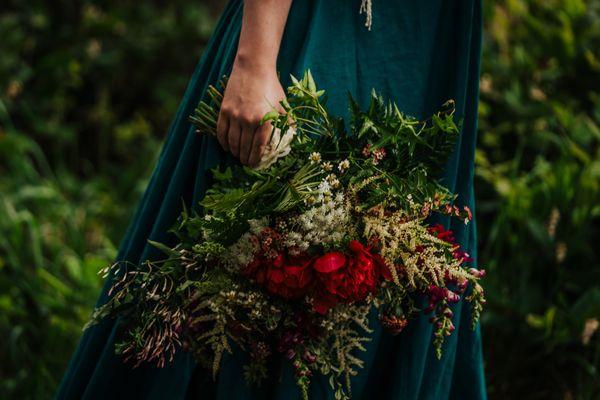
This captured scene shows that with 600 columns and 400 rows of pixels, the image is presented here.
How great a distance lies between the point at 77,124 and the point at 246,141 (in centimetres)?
286

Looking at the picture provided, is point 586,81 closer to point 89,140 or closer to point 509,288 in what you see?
point 509,288

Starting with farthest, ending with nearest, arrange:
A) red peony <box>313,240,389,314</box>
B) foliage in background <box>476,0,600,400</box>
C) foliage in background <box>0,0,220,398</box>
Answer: foliage in background <box>0,0,220,398</box>, foliage in background <box>476,0,600,400</box>, red peony <box>313,240,389,314</box>

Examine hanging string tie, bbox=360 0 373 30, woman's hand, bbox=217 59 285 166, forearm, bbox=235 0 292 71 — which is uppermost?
hanging string tie, bbox=360 0 373 30

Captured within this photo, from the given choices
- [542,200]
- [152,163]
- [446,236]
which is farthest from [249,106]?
[152,163]

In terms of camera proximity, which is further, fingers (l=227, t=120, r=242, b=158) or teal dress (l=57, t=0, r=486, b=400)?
teal dress (l=57, t=0, r=486, b=400)

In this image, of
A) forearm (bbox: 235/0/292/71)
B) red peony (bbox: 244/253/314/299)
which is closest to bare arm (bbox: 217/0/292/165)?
forearm (bbox: 235/0/292/71)

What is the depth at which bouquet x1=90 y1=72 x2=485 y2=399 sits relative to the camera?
1106 mm

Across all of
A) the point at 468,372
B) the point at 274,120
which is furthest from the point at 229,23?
the point at 468,372

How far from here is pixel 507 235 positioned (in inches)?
95.7

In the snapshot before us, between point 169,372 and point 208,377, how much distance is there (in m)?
0.09

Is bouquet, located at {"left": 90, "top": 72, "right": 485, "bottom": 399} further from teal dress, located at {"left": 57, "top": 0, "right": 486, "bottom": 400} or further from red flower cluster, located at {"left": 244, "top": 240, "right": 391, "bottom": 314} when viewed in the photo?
teal dress, located at {"left": 57, "top": 0, "right": 486, "bottom": 400}

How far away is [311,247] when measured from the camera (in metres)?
1.13

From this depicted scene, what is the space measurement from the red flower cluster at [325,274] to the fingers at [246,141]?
227 millimetres

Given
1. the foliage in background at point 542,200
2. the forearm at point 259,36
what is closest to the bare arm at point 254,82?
the forearm at point 259,36
